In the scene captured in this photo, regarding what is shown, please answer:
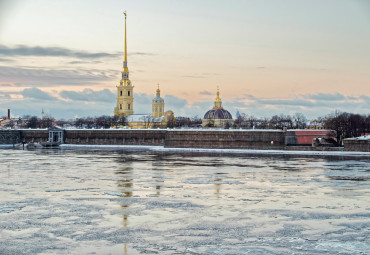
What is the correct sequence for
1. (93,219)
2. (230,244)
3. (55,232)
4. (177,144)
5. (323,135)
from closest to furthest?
(230,244) → (55,232) → (93,219) → (323,135) → (177,144)

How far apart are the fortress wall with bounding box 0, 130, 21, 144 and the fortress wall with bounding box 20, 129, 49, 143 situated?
2.32 ft

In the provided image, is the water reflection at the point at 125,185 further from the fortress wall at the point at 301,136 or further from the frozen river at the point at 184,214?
the fortress wall at the point at 301,136

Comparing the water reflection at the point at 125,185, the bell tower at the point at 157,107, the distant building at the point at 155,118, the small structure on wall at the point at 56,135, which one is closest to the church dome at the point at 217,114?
the distant building at the point at 155,118

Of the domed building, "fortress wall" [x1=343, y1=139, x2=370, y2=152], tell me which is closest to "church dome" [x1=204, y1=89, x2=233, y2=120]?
the domed building

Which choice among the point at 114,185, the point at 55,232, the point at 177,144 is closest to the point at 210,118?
the point at 177,144

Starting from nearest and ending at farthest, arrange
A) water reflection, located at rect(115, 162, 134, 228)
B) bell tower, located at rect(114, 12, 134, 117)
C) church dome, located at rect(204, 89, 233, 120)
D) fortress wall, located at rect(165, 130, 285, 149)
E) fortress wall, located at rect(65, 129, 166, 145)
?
water reflection, located at rect(115, 162, 134, 228), fortress wall, located at rect(165, 130, 285, 149), fortress wall, located at rect(65, 129, 166, 145), church dome, located at rect(204, 89, 233, 120), bell tower, located at rect(114, 12, 134, 117)

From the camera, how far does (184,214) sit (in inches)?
676

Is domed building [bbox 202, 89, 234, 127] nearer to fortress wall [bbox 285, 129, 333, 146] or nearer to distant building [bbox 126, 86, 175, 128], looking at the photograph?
distant building [bbox 126, 86, 175, 128]

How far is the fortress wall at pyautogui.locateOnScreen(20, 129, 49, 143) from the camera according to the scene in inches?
3098

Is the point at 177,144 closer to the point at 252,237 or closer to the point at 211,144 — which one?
the point at 211,144

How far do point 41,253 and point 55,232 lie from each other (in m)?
2.04

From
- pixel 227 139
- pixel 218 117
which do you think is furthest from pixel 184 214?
pixel 218 117

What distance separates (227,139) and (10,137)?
34971 mm

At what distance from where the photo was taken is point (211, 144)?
62.8m
